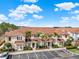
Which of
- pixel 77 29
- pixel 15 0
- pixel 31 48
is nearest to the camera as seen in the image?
pixel 15 0

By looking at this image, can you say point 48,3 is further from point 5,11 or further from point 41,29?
point 5,11

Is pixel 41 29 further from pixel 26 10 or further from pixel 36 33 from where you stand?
pixel 26 10

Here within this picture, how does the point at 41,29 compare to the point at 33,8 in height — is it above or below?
below

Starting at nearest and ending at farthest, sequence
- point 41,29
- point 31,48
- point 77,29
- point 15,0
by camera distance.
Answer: point 15,0 → point 31,48 → point 41,29 → point 77,29

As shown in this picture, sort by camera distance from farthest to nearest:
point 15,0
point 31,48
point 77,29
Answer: point 77,29 < point 31,48 < point 15,0

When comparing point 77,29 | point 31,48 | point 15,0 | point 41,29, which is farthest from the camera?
point 77,29

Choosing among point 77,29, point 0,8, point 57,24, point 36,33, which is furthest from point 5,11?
point 77,29

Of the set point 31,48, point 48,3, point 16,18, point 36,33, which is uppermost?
point 48,3

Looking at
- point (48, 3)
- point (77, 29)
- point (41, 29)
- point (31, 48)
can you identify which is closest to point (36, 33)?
point (41, 29)

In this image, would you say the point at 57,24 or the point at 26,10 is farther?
the point at 57,24
